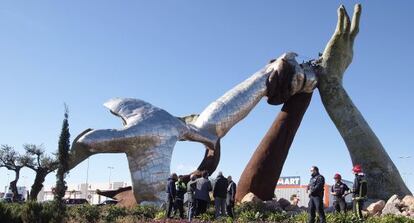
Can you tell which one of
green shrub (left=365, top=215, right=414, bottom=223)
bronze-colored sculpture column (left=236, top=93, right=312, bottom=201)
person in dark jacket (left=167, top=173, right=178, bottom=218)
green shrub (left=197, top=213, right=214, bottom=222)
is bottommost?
green shrub (left=365, top=215, right=414, bottom=223)

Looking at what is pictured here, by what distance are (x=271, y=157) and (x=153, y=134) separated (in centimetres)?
591

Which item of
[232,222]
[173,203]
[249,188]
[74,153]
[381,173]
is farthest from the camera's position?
[381,173]

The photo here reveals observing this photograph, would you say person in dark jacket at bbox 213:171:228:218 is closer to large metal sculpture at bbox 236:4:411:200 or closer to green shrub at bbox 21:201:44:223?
large metal sculpture at bbox 236:4:411:200

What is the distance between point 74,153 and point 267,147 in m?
8.72

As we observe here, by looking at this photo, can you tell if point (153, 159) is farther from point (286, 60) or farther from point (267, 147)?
point (286, 60)

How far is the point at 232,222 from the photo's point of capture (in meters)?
15.0

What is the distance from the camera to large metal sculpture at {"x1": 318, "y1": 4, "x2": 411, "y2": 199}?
25250 millimetres

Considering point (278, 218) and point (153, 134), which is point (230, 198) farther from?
point (153, 134)

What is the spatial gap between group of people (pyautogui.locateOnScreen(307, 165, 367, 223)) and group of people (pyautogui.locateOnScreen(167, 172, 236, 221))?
3536mm

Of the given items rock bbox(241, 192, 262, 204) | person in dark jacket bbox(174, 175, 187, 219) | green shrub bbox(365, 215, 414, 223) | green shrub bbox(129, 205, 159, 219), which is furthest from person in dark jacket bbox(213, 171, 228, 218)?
green shrub bbox(365, 215, 414, 223)

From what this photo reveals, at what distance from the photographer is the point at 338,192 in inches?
638

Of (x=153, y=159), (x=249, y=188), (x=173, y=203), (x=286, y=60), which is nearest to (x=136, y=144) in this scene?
(x=153, y=159)

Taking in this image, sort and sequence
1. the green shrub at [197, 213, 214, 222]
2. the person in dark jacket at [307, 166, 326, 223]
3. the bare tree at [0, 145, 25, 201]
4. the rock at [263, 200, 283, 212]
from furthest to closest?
the bare tree at [0, 145, 25, 201] < the rock at [263, 200, 283, 212] < the green shrub at [197, 213, 214, 222] < the person in dark jacket at [307, 166, 326, 223]

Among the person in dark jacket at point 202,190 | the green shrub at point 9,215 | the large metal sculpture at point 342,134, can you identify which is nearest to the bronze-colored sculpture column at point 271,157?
the large metal sculpture at point 342,134
